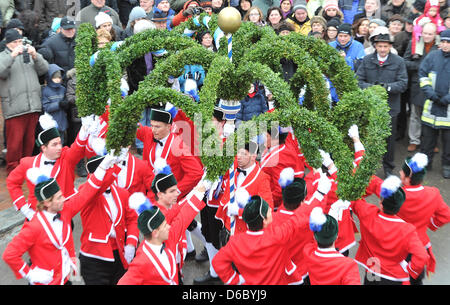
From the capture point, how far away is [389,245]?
4.44 m

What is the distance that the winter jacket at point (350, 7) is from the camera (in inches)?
432

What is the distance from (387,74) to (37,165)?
5269mm

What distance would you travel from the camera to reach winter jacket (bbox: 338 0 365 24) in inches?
432

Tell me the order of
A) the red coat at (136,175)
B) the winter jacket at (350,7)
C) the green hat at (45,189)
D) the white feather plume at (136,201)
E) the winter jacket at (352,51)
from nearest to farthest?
the white feather plume at (136,201) → the green hat at (45,189) → the red coat at (136,175) → the winter jacket at (352,51) → the winter jacket at (350,7)

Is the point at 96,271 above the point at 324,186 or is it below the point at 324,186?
below

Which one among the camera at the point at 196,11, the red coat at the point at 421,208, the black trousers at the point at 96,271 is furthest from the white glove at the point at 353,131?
the camera at the point at 196,11

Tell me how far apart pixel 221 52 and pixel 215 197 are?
62.6 inches

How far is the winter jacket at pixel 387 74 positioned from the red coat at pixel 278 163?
2669mm

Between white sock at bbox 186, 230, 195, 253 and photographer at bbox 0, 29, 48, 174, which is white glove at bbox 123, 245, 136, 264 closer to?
white sock at bbox 186, 230, 195, 253

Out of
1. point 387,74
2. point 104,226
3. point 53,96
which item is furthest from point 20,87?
point 387,74

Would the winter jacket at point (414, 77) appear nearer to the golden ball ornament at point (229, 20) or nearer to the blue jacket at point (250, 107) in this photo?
the blue jacket at point (250, 107)

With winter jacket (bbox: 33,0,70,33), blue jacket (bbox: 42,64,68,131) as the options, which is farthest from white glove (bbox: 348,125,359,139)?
winter jacket (bbox: 33,0,70,33)

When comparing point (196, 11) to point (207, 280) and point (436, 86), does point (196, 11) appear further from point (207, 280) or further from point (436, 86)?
point (207, 280)
